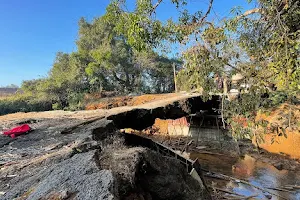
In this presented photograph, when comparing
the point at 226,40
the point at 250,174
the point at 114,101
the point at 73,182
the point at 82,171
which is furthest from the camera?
the point at 114,101

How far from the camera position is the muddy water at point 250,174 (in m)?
8.84

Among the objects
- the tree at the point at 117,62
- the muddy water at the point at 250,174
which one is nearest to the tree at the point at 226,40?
the muddy water at the point at 250,174

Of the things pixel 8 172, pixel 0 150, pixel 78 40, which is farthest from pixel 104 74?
pixel 8 172

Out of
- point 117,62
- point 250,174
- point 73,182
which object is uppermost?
point 117,62

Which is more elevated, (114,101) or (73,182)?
(114,101)

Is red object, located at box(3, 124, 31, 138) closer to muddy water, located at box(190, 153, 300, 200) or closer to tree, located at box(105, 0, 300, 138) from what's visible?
tree, located at box(105, 0, 300, 138)

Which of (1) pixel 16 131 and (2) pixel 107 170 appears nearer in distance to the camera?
(2) pixel 107 170

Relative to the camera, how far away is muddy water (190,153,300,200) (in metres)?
8.84

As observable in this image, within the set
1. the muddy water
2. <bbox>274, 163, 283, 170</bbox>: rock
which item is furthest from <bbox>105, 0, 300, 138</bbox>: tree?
<bbox>274, 163, 283, 170</bbox>: rock

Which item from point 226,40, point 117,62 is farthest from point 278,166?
point 117,62

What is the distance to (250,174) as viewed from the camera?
1073 centimetres

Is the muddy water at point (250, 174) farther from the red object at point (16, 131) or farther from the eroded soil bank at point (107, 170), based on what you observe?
the red object at point (16, 131)

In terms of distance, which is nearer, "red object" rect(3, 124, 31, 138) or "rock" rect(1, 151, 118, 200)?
"rock" rect(1, 151, 118, 200)

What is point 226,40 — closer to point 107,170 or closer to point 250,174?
point 107,170
